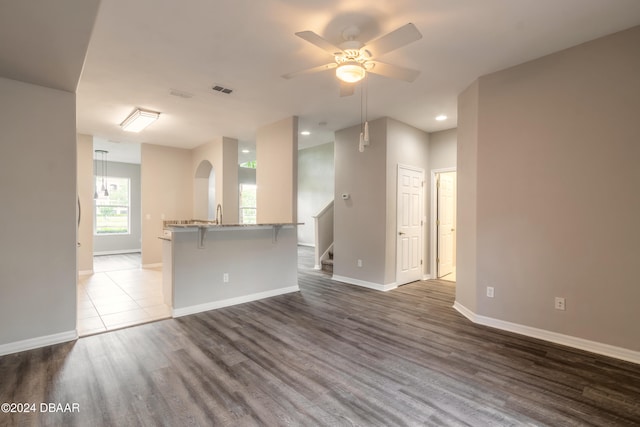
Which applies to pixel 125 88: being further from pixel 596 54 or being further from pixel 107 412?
pixel 596 54

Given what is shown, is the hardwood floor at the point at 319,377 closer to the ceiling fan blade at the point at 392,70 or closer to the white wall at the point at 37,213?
the white wall at the point at 37,213

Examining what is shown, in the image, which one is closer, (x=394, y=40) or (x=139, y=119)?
(x=394, y=40)

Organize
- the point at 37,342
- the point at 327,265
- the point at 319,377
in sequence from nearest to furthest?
the point at 319,377 → the point at 37,342 → the point at 327,265

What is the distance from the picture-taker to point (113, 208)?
30.8 feet

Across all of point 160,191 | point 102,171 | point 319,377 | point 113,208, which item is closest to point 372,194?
point 319,377

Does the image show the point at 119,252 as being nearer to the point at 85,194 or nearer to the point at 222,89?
the point at 85,194

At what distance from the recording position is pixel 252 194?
11.6 metres

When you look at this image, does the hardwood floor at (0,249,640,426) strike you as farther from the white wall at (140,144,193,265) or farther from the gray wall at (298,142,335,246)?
the gray wall at (298,142,335,246)

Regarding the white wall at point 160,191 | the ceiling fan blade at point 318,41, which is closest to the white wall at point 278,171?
the ceiling fan blade at point 318,41

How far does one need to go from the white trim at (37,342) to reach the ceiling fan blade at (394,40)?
3.89 metres

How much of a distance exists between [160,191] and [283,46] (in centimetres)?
566

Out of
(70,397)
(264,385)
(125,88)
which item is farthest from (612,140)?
(125,88)

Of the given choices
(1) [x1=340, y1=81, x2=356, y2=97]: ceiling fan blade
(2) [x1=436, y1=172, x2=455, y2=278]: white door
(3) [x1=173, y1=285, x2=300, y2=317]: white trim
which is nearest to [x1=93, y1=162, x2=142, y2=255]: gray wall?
(3) [x1=173, y1=285, x2=300, y2=317]: white trim

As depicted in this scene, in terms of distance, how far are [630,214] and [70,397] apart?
4.70 meters
